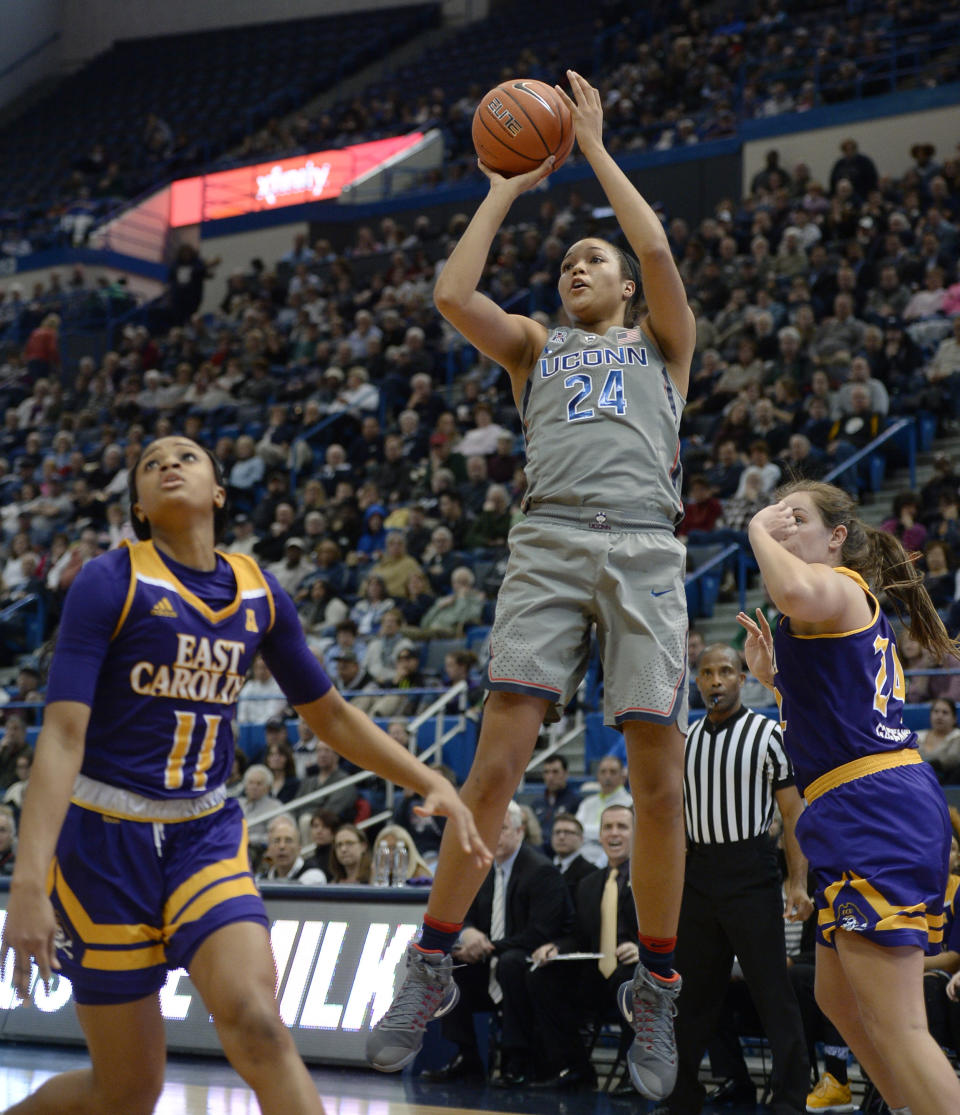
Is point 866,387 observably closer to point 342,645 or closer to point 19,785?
point 342,645

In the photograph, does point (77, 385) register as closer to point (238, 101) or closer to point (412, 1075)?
point (238, 101)

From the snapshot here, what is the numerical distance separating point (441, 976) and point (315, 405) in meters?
13.7

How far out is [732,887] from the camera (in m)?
6.56

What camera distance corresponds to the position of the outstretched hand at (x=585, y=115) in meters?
4.60

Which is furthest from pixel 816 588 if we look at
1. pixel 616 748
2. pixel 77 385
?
pixel 77 385

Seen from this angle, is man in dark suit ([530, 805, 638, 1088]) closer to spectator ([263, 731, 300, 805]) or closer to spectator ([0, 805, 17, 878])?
spectator ([263, 731, 300, 805])

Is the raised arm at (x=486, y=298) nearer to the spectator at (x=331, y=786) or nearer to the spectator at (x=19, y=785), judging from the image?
the spectator at (x=331, y=786)

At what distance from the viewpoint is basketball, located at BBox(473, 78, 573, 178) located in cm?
468

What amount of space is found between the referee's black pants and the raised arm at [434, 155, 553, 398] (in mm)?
2702

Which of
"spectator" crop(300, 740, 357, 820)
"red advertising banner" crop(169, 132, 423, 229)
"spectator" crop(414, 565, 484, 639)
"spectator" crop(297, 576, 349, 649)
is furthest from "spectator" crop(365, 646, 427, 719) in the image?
"red advertising banner" crop(169, 132, 423, 229)

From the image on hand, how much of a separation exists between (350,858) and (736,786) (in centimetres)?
327

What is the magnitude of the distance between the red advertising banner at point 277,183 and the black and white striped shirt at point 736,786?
19871mm

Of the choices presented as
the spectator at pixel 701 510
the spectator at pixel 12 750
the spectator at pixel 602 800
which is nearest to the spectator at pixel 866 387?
the spectator at pixel 701 510

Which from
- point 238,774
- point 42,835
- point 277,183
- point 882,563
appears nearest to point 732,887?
point 882,563
